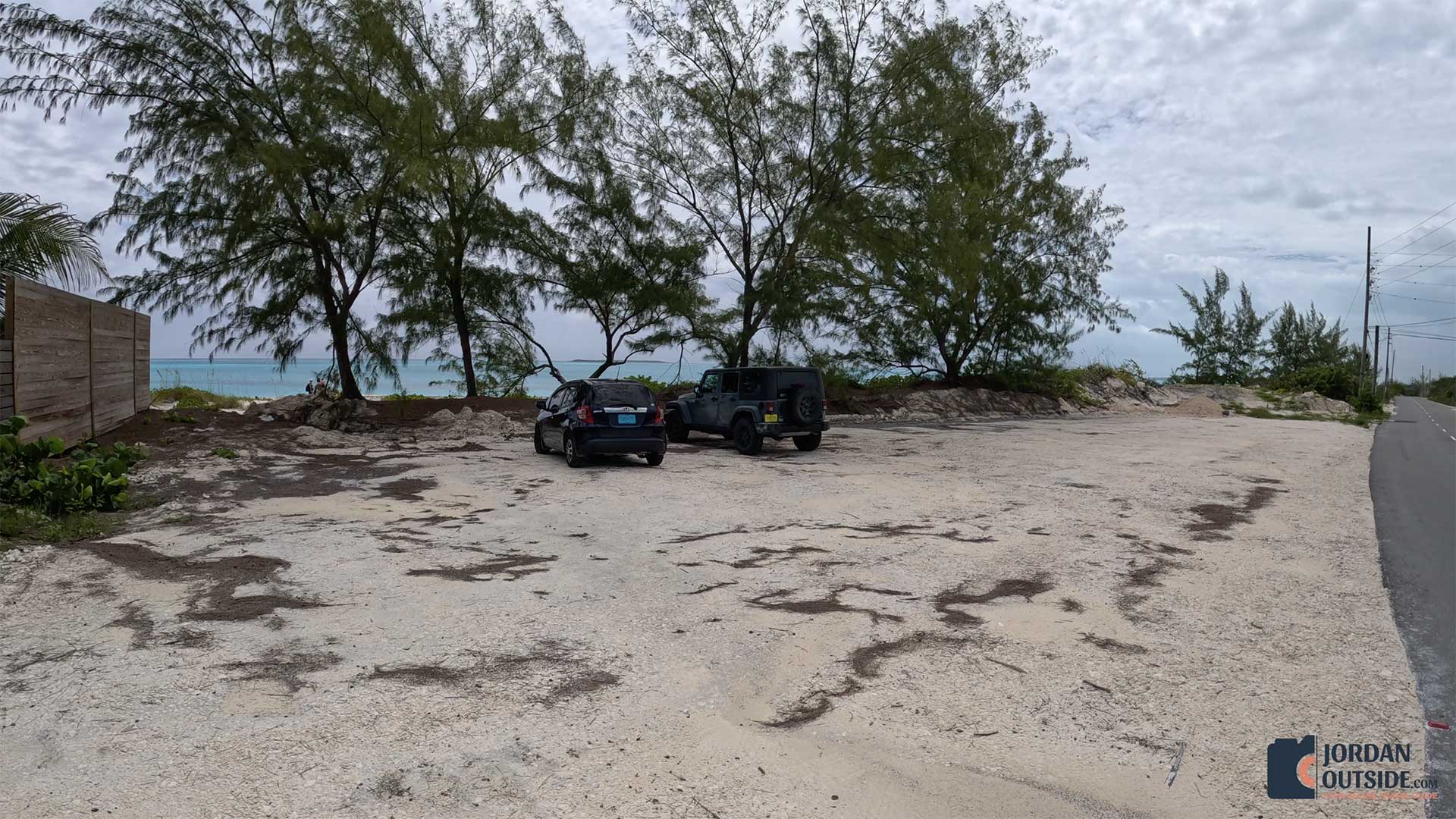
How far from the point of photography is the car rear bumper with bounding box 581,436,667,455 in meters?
13.9

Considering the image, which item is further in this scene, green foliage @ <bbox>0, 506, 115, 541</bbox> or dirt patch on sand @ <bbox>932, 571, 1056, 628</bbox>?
green foliage @ <bbox>0, 506, 115, 541</bbox>

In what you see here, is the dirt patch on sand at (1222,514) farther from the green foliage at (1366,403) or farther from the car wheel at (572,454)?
the green foliage at (1366,403)

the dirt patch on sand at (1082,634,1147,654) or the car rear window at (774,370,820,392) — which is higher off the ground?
the car rear window at (774,370,820,392)

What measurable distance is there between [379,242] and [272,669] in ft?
59.8

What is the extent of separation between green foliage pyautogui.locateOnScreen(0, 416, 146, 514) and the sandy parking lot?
52cm

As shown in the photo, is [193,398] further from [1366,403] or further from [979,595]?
[1366,403]

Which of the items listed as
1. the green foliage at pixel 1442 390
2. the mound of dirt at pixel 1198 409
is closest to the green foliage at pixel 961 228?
the mound of dirt at pixel 1198 409

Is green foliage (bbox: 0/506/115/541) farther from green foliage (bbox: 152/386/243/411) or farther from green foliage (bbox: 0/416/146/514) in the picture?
green foliage (bbox: 152/386/243/411)

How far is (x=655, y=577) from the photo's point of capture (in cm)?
680

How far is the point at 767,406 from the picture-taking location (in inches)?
633

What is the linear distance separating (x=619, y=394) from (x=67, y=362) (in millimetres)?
7777

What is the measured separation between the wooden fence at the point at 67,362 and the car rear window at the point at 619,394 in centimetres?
728

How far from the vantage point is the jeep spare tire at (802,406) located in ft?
52.8

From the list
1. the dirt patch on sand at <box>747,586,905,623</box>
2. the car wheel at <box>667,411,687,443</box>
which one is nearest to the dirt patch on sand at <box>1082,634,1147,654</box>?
the dirt patch on sand at <box>747,586,905,623</box>
